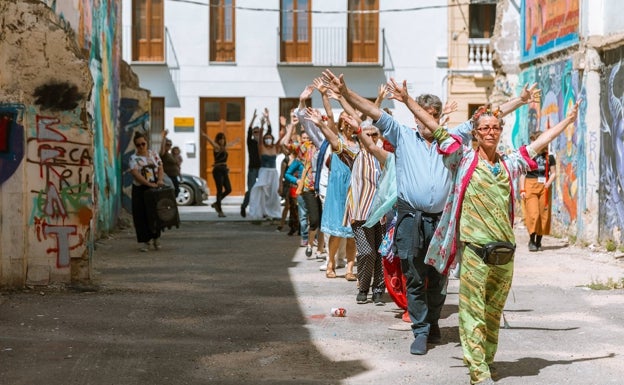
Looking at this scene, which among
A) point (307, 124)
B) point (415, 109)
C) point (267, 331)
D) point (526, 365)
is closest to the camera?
point (415, 109)

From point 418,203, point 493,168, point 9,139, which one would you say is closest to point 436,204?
point 418,203

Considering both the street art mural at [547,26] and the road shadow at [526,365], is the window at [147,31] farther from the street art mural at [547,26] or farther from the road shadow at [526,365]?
the road shadow at [526,365]

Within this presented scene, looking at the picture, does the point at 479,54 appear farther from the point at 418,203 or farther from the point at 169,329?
the point at 418,203

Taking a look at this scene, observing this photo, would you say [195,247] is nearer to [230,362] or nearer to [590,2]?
[590,2]

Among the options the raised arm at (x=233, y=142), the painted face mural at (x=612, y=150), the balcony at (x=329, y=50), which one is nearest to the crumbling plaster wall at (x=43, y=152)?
the painted face mural at (x=612, y=150)

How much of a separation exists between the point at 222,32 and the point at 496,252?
29932 mm

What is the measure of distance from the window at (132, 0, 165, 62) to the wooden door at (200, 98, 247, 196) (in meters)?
2.11

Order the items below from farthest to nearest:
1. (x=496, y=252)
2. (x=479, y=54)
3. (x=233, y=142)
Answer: (x=479, y=54), (x=233, y=142), (x=496, y=252)

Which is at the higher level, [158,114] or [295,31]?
[295,31]

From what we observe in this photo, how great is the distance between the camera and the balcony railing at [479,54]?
35.8 meters

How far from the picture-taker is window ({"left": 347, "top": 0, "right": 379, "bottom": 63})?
36.6 metres

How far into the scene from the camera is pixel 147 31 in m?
36.2

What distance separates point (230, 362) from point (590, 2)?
1100cm

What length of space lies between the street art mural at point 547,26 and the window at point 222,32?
1588 cm
